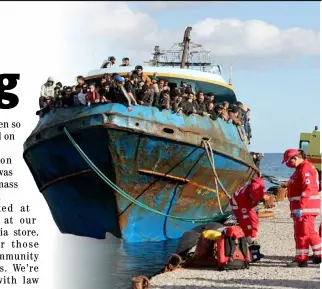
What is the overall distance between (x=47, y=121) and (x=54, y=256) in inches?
104

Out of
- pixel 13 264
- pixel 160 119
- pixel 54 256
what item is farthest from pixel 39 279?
pixel 160 119

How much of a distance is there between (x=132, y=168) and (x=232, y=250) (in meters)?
4.54

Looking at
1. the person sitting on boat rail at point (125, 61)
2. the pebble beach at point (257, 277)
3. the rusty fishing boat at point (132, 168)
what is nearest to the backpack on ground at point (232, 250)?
the pebble beach at point (257, 277)

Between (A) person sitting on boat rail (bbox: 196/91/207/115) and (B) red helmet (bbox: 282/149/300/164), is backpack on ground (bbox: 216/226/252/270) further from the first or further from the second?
(A) person sitting on boat rail (bbox: 196/91/207/115)

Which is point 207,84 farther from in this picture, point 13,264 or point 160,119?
point 13,264

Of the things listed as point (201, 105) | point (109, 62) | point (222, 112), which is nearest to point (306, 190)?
point (201, 105)

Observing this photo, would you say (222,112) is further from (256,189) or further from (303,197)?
(303,197)

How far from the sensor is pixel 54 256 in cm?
1199

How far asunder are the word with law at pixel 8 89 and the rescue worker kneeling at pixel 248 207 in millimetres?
3086

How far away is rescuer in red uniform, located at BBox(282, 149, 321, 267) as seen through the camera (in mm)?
7688

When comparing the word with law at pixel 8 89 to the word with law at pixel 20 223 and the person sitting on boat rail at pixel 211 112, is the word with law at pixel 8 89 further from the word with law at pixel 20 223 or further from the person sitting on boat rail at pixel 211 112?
the person sitting on boat rail at pixel 211 112

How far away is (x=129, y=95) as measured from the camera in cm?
1206

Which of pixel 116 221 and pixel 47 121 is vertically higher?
pixel 47 121

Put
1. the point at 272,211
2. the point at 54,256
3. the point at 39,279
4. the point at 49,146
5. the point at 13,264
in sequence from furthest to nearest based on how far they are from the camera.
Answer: the point at 272,211
the point at 49,146
the point at 54,256
the point at 39,279
the point at 13,264
